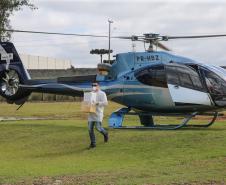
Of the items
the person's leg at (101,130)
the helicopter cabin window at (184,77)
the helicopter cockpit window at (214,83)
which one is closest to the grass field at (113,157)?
the person's leg at (101,130)

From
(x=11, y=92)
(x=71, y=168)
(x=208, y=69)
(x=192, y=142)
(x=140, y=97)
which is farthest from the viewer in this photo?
(x=11, y=92)

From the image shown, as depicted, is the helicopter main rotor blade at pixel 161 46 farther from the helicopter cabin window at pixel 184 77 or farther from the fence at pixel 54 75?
the fence at pixel 54 75

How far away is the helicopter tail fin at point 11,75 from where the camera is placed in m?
24.6

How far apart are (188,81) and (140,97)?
213 centimetres

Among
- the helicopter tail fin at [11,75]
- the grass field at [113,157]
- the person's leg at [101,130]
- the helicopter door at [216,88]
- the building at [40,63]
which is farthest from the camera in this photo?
the building at [40,63]

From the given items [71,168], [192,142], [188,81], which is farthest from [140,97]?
[71,168]

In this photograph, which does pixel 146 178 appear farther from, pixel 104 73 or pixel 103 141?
pixel 104 73

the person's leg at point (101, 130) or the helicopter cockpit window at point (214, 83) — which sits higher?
the helicopter cockpit window at point (214, 83)

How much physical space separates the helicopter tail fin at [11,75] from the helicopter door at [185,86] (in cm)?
743

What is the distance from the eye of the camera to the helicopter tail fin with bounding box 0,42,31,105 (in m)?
24.6

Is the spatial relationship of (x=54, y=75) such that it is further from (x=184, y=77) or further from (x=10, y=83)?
(x=184, y=77)

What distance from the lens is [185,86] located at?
65.4ft

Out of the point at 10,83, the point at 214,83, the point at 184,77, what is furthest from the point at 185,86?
the point at 10,83

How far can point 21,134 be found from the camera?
20.0 m
